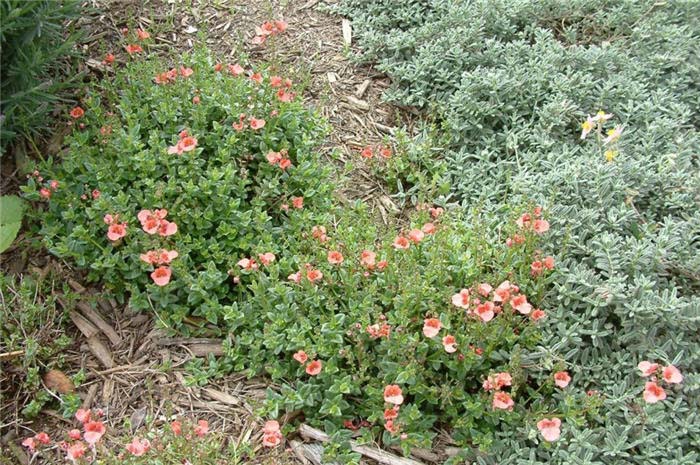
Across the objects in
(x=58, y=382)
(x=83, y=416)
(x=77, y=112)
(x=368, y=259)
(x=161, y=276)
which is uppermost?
(x=77, y=112)

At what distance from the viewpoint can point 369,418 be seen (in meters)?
2.65

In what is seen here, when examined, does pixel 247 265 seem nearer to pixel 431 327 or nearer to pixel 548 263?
pixel 431 327

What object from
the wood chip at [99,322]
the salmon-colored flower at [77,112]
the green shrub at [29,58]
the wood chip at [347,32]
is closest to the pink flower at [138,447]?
the wood chip at [99,322]

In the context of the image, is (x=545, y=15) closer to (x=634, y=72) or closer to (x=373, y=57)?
(x=634, y=72)

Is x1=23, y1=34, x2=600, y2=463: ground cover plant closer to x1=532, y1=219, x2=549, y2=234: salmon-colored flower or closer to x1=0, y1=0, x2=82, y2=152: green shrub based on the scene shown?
x1=532, y1=219, x2=549, y2=234: salmon-colored flower

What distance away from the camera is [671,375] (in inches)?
99.7

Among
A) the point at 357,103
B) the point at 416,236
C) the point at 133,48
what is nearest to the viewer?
the point at 416,236

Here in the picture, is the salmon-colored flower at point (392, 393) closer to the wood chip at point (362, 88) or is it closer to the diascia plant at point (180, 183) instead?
the diascia plant at point (180, 183)

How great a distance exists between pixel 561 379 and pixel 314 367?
2.99ft

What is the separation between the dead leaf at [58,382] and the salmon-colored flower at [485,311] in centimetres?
165

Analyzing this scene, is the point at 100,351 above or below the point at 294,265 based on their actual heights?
below

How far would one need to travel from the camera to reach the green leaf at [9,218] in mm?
3059

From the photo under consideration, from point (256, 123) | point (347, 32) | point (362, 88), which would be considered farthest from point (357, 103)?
point (256, 123)

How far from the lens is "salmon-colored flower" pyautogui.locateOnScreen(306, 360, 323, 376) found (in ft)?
8.75
